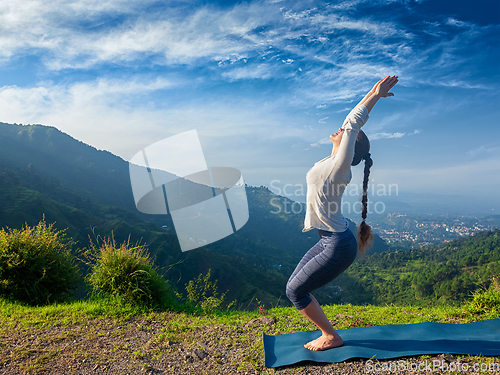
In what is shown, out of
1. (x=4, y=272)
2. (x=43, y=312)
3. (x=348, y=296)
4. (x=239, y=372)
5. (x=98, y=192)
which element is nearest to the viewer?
(x=239, y=372)

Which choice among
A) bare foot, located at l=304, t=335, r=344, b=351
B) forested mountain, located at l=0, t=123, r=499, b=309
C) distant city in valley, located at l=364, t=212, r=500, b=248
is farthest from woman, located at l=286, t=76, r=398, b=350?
distant city in valley, located at l=364, t=212, r=500, b=248

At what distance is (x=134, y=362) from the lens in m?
2.58

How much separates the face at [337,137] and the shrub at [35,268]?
495 centimetres

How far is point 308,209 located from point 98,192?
86.3 meters

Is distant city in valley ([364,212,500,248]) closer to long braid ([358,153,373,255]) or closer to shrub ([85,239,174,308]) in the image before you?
shrub ([85,239,174,308])

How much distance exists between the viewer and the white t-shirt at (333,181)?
7.24 ft

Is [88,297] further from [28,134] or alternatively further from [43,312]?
[28,134]

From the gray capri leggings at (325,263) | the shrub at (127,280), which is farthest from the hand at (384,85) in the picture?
the shrub at (127,280)

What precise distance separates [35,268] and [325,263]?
4.90 m

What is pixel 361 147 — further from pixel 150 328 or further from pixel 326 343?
pixel 150 328

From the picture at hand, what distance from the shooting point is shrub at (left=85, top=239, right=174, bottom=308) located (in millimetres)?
4141

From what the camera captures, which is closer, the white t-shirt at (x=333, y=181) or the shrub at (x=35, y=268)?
the white t-shirt at (x=333, y=181)

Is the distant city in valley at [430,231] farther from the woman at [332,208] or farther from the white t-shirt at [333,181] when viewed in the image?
the white t-shirt at [333,181]

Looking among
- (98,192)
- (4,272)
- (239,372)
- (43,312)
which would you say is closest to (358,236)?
(239,372)
